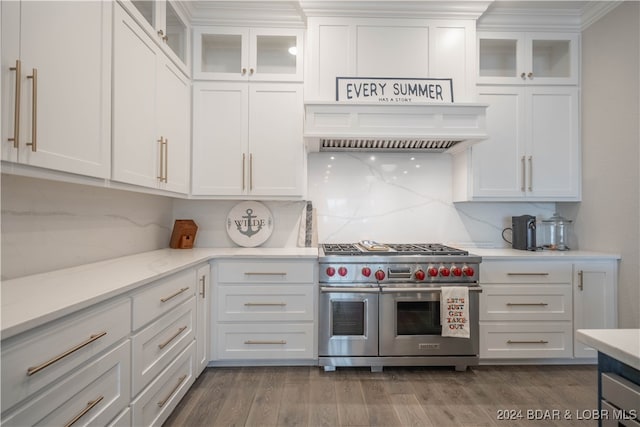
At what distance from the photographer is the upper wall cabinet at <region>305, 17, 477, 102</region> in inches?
94.5

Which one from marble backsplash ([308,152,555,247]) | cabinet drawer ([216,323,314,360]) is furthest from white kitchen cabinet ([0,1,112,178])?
marble backsplash ([308,152,555,247])

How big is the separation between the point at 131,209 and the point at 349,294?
66.7 inches

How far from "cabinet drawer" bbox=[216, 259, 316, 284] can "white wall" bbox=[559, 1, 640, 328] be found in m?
2.29

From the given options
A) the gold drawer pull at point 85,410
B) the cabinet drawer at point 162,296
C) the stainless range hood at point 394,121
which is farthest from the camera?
the stainless range hood at point 394,121

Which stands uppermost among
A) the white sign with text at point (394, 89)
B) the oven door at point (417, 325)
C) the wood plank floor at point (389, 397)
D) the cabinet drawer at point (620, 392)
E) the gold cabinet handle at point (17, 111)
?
the white sign with text at point (394, 89)

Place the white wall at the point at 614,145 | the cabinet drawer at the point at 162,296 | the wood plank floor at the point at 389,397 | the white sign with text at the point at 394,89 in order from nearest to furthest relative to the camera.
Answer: the cabinet drawer at the point at 162,296 → the wood plank floor at the point at 389,397 → the white wall at the point at 614,145 → the white sign with text at the point at 394,89

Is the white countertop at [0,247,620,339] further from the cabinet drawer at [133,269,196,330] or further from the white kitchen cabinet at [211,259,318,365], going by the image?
the white kitchen cabinet at [211,259,318,365]

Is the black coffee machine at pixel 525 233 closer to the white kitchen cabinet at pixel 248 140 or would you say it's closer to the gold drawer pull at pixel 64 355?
the white kitchen cabinet at pixel 248 140

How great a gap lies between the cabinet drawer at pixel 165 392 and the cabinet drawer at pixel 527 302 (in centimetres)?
207

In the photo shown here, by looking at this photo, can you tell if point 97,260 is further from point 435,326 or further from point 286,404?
point 435,326

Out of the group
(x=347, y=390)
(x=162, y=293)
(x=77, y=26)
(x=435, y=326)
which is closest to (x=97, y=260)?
(x=162, y=293)

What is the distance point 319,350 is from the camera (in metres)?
2.21

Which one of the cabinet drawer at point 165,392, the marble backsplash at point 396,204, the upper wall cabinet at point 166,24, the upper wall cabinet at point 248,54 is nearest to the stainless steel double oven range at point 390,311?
the marble backsplash at point 396,204

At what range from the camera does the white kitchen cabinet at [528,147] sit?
253 centimetres
